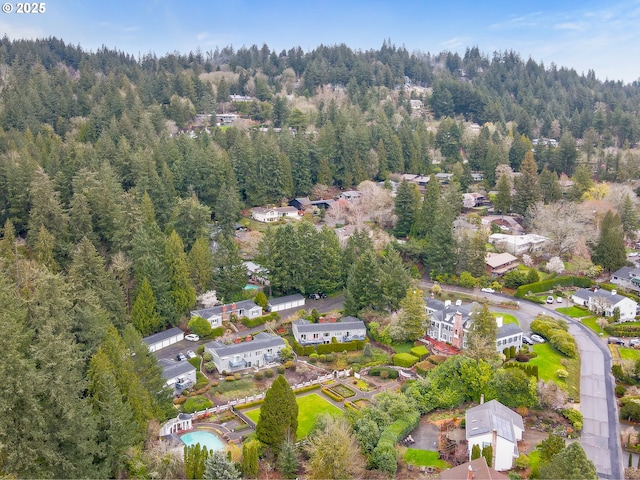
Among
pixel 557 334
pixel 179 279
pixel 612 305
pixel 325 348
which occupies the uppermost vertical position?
pixel 179 279

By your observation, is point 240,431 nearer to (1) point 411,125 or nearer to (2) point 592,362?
(2) point 592,362

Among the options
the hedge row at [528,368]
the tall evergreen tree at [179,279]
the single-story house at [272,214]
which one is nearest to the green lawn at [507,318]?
the hedge row at [528,368]

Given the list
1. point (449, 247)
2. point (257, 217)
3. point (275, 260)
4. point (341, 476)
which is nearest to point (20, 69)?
point (257, 217)

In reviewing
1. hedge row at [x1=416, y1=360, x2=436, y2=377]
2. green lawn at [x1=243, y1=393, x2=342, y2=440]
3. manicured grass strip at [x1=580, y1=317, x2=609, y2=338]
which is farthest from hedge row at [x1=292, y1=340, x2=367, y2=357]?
manicured grass strip at [x1=580, y1=317, x2=609, y2=338]

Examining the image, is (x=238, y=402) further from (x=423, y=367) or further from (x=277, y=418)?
(x=423, y=367)

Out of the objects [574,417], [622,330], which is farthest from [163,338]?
[622,330]

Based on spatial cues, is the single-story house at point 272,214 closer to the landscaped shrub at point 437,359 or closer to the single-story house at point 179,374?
the single-story house at point 179,374
